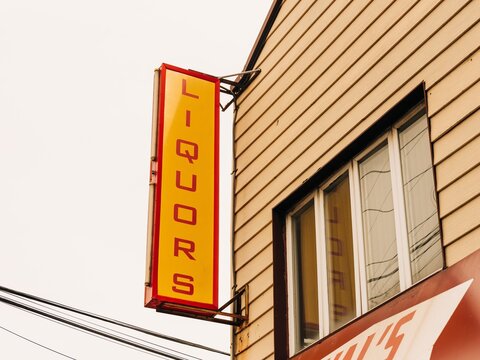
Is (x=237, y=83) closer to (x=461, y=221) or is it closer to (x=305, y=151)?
(x=305, y=151)

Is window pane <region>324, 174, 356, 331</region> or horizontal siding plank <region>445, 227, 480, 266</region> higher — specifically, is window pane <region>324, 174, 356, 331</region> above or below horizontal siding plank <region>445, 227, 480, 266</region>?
above

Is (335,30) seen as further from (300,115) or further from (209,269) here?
(209,269)

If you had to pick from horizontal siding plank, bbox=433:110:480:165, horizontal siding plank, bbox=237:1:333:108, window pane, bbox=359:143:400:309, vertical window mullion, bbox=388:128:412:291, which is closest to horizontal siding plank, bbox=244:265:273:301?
window pane, bbox=359:143:400:309

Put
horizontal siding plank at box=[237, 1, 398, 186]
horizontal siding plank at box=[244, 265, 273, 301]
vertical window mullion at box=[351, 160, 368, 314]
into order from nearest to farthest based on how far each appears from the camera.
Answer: vertical window mullion at box=[351, 160, 368, 314]
horizontal siding plank at box=[237, 1, 398, 186]
horizontal siding plank at box=[244, 265, 273, 301]

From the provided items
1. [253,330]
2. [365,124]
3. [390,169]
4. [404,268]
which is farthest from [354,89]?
[253,330]

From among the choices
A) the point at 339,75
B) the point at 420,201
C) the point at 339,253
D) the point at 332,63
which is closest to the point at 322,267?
the point at 339,253

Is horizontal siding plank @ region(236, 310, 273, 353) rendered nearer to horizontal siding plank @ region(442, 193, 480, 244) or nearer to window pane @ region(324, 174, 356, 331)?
window pane @ region(324, 174, 356, 331)

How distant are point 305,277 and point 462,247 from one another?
2.36 meters

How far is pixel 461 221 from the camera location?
6090mm

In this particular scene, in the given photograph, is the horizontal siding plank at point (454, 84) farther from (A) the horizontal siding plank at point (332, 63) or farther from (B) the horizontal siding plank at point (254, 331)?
(B) the horizontal siding plank at point (254, 331)

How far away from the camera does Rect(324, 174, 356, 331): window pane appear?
7.47 m

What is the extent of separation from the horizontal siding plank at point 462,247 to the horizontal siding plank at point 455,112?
0.83 metres

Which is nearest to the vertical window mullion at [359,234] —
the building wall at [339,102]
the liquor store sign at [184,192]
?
the building wall at [339,102]

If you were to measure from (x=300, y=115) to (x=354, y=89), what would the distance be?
92cm
